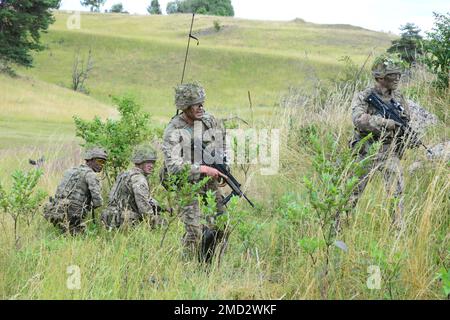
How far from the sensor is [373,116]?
A: 592 cm

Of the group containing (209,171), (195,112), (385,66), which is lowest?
(209,171)

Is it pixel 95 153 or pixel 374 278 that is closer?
pixel 374 278

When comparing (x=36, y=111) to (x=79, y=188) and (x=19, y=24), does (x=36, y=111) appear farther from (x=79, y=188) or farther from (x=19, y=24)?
(x=79, y=188)

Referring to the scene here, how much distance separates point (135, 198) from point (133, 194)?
71mm

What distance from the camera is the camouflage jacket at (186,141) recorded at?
5.06m

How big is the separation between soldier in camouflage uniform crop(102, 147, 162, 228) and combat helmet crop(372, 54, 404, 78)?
2.34 meters

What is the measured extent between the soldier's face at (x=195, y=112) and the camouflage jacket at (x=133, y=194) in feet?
3.77

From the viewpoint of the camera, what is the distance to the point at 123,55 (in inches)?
2292

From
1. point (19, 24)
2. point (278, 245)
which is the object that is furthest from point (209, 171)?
point (19, 24)

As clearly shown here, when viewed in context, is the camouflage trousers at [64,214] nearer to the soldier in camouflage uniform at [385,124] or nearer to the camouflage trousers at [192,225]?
the camouflage trousers at [192,225]

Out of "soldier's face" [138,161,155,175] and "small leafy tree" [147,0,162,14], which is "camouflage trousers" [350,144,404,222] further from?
"small leafy tree" [147,0,162,14]

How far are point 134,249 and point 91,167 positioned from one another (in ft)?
5.75

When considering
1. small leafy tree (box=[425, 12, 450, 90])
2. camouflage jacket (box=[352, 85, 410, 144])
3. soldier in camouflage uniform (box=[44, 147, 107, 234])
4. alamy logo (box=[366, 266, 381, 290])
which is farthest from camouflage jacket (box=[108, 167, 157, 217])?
small leafy tree (box=[425, 12, 450, 90])

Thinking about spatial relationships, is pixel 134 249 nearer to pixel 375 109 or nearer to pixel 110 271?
pixel 110 271
